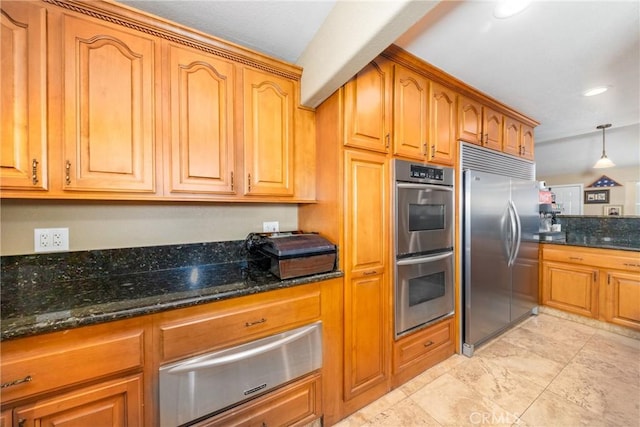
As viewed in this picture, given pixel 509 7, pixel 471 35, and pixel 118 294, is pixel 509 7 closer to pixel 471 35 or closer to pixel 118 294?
pixel 471 35

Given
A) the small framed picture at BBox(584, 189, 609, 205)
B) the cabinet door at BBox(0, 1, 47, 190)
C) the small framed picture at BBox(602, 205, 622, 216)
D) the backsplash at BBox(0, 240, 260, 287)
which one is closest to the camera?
the cabinet door at BBox(0, 1, 47, 190)

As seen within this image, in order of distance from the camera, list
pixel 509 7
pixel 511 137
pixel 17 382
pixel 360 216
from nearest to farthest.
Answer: pixel 17 382
pixel 509 7
pixel 360 216
pixel 511 137

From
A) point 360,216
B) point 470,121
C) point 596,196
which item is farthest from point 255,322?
point 596,196

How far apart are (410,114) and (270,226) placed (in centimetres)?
134

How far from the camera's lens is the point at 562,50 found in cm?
161

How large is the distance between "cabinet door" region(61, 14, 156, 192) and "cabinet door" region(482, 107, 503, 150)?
2649 mm

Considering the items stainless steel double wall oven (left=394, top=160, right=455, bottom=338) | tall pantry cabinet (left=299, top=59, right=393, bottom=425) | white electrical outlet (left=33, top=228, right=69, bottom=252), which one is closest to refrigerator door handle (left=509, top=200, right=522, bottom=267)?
stainless steel double wall oven (left=394, top=160, right=455, bottom=338)

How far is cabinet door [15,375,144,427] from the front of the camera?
0.85m

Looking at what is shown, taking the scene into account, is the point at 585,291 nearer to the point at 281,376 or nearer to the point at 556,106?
the point at 556,106

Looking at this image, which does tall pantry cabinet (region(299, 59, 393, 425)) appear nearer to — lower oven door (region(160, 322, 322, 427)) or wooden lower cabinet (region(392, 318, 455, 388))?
wooden lower cabinet (region(392, 318, 455, 388))

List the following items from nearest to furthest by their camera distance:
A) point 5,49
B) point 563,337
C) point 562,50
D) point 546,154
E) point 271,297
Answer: point 5,49 → point 271,297 → point 562,50 → point 563,337 → point 546,154

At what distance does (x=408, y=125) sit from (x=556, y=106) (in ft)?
6.43

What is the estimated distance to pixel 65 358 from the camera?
858mm

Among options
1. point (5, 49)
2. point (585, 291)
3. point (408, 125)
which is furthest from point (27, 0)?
point (585, 291)
